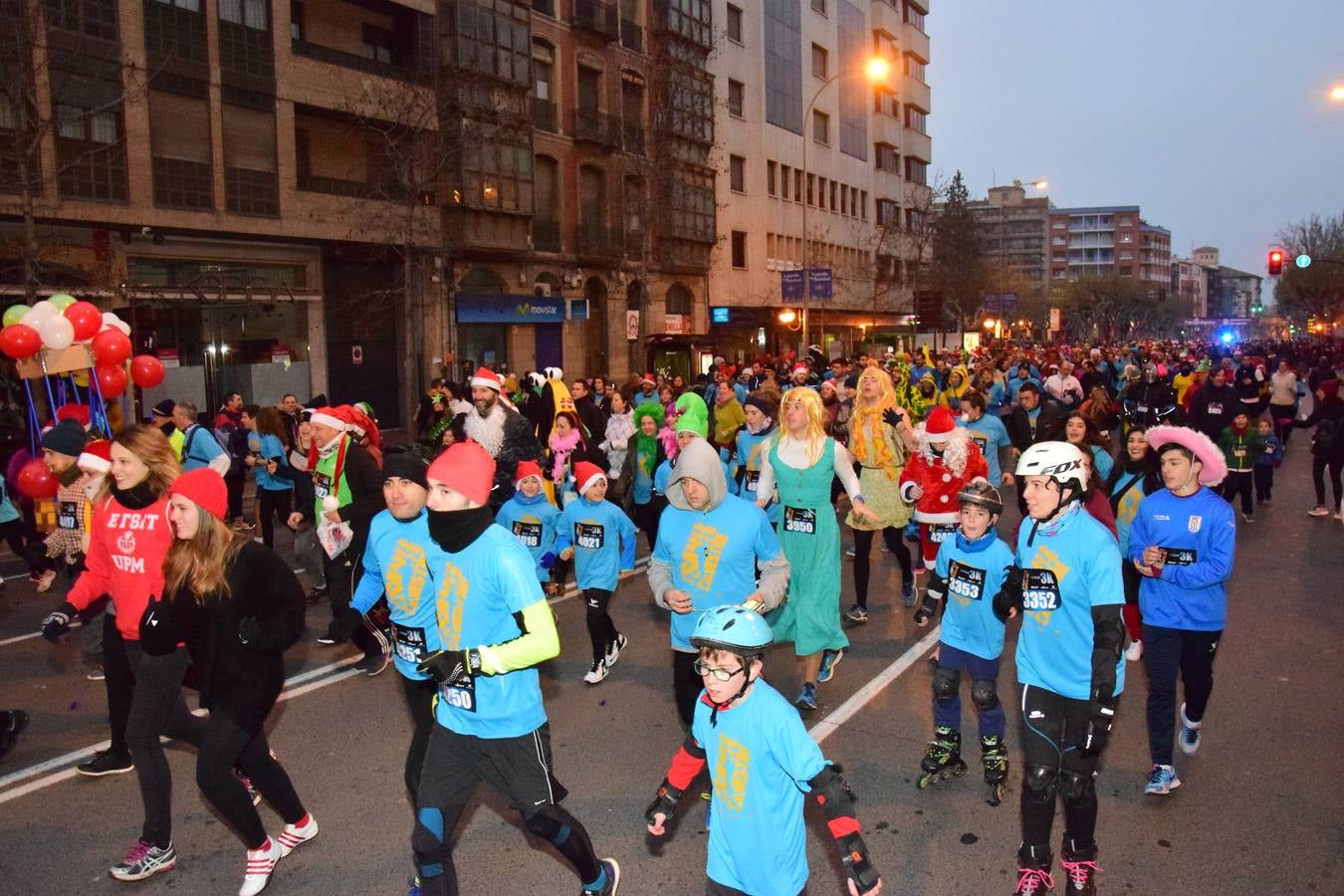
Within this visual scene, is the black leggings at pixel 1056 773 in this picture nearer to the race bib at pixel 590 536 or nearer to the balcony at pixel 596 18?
the race bib at pixel 590 536

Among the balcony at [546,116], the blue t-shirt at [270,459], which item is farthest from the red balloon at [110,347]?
the balcony at [546,116]

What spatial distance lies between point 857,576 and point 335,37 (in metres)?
23.4

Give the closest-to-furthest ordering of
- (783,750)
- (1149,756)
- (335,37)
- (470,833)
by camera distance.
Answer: (783,750), (470,833), (1149,756), (335,37)

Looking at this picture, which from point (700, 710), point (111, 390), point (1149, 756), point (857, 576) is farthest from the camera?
point (111, 390)

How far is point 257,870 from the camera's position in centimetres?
442

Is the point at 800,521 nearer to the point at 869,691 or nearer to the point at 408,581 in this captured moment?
the point at 869,691

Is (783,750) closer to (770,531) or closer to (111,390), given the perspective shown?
(770,531)

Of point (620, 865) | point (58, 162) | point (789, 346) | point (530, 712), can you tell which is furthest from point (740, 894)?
point (789, 346)

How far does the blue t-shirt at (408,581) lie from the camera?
4.30m

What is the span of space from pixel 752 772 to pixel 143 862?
302 centimetres

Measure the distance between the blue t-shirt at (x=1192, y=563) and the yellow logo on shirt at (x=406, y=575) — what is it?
143 inches

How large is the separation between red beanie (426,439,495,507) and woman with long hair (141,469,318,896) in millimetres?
1022

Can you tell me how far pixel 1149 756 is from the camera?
578 centimetres

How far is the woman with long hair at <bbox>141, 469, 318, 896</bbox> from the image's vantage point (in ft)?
13.9
